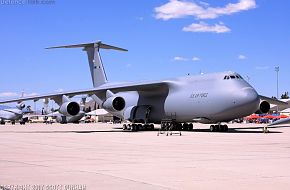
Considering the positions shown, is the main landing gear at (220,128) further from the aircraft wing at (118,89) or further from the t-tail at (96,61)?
the t-tail at (96,61)

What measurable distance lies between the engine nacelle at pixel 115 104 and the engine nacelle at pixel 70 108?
2271 mm

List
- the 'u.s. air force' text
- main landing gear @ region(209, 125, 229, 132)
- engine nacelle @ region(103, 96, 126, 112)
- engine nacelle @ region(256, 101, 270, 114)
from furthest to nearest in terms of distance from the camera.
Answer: engine nacelle @ region(103, 96, 126, 112)
engine nacelle @ region(256, 101, 270, 114)
main landing gear @ region(209, 125, 229, 132)
the 'u.s. air force' text

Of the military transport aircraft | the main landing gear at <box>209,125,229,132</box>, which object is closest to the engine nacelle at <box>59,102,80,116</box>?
the military transport aircraft

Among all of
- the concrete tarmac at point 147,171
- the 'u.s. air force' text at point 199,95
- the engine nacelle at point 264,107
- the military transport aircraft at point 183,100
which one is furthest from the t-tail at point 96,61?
the concrete tarmac at point 147,171

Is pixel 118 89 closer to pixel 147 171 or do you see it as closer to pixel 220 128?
pixel 220 128

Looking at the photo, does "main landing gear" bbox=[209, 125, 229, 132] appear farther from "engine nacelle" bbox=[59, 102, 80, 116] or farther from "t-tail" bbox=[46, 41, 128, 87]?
"t-tail" bbox=[46, 41, 128, 87]

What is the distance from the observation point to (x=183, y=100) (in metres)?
30.3

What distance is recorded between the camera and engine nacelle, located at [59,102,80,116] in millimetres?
30844

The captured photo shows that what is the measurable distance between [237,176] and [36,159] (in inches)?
209

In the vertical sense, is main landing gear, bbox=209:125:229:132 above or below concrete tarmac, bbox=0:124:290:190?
above

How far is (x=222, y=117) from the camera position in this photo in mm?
28109

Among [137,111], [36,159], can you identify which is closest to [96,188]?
[36,159]

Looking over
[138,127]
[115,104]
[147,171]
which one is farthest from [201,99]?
[147,171]

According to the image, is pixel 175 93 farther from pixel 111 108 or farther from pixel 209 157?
pixel 209 157
